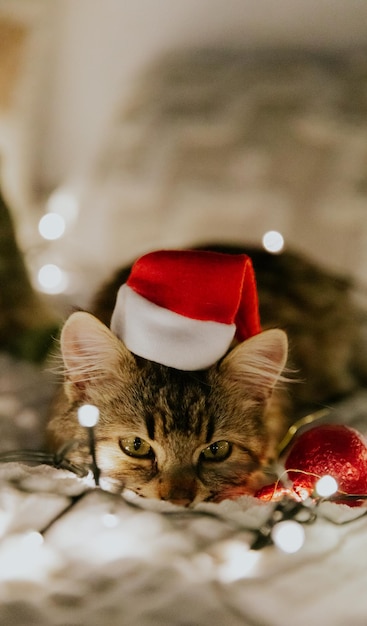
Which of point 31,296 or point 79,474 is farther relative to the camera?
point 31,296

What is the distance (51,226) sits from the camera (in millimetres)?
1303

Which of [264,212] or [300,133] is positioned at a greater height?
[300,133]

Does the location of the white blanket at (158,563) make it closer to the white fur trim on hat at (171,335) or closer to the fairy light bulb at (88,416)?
the fairy light bulb at (88,416)

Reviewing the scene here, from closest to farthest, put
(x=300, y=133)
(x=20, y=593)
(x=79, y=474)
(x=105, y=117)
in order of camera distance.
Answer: (x=20, y=593)
(x=79, y=474)
(x=300, y=133)
(x=105, y=117)

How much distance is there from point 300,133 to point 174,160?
244 millimetres

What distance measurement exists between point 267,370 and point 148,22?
31.8 inches

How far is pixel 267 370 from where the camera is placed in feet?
2.91

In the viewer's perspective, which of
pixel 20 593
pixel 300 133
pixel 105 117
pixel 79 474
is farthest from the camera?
pixel 105 117

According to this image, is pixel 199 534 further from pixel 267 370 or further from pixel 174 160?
pixel 174 160

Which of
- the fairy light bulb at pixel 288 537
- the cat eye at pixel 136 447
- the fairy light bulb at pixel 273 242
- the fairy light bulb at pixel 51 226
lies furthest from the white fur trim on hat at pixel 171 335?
the fairy light bulb at pixel 51 226

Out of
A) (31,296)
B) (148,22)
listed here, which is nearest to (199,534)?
(31,296)

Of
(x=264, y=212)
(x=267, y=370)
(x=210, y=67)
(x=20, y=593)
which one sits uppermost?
(x=210, y=67)

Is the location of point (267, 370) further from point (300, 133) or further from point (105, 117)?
point (105, 117)

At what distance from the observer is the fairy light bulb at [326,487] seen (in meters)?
0.79
